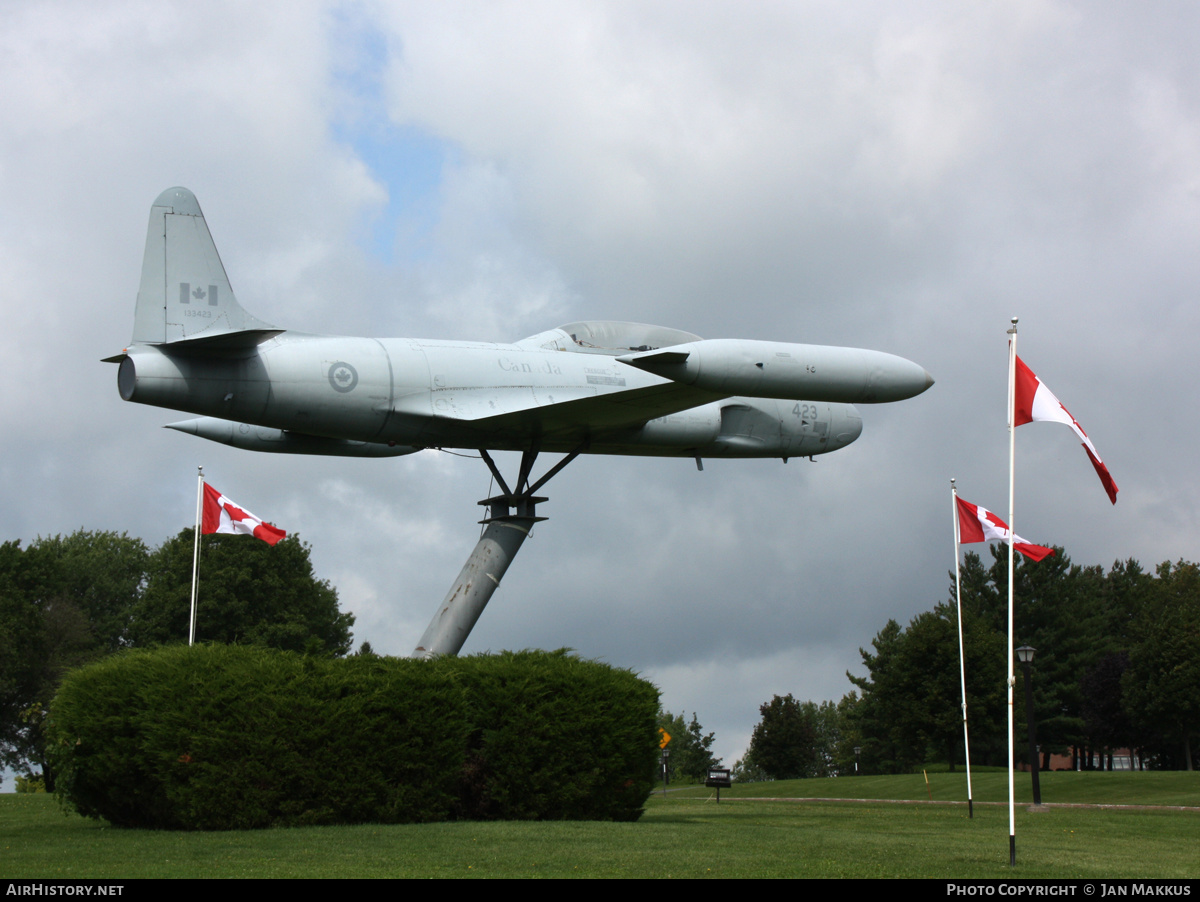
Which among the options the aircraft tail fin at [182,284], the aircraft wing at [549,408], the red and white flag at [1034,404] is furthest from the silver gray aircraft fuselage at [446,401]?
the red and white flag at [1034,404]

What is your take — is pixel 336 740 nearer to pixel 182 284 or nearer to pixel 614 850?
pixel 614 850

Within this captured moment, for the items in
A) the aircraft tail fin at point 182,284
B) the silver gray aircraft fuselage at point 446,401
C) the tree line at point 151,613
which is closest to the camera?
the silver gray aircraft fuselage at point 446,401

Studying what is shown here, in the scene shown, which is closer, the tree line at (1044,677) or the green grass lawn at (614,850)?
the green grass lawn at (614,850)

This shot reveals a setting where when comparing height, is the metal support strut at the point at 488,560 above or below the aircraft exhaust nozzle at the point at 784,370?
below

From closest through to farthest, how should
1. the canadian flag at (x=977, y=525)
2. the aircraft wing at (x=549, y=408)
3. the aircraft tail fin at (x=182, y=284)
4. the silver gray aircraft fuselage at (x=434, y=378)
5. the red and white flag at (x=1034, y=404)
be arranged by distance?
the red and white flag at (x=1034, y=404) → the silver gray aircraft fuselage at (x=434, y=378) → the aircraft tail fin at (x=182, y=284) → the aircraft wing at (x=549, y=408) → the canadian flag at (x=977, y=525)

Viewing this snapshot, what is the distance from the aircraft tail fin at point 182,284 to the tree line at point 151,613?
2994cm

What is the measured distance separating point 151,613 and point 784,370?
39150 millimetres

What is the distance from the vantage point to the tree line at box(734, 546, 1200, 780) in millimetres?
54750

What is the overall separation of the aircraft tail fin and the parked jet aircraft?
0.07 ft

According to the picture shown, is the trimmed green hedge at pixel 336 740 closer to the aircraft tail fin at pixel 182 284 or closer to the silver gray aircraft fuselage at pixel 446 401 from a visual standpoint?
the silver gray aircraft fuselage at pixel 446 401

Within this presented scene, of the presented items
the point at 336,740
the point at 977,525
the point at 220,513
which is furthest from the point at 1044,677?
the point at 336,740

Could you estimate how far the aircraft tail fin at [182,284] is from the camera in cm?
1744

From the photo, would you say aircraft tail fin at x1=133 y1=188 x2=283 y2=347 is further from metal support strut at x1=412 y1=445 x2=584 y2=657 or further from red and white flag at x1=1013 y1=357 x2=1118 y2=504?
red and white flag at x1=1013 y1=357 x2=1118 y2=504
